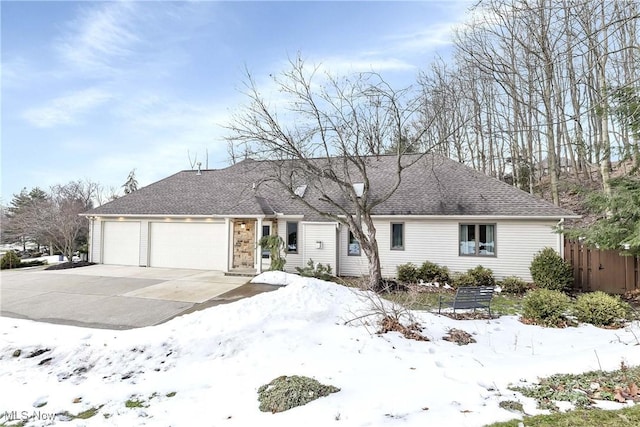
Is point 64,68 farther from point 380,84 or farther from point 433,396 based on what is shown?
point 433,396

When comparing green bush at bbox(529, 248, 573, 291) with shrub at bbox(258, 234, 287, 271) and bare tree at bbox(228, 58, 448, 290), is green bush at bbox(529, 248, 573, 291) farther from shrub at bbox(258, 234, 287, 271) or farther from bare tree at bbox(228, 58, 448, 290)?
shrub at bbox(258, 234, 287, 271)

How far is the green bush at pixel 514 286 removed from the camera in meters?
11.7

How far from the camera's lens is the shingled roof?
44.0 feet

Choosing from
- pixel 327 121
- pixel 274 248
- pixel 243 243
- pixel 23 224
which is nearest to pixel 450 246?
pixel 327 121

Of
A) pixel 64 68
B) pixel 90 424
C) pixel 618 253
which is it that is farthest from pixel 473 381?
pixel 64 68

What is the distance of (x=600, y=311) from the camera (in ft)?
23.9

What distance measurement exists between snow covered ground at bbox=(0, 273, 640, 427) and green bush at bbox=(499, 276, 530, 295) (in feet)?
15.6

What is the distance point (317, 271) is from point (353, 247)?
2029 millimetres

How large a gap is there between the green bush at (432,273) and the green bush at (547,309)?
5415 millimetres

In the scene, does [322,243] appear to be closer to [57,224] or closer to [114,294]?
[114,294]

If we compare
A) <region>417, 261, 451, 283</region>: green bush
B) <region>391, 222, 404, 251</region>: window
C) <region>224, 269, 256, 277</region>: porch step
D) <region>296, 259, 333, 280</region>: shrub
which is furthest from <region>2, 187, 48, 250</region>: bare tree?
<region>417, 261, 451, 283</region>: green bush

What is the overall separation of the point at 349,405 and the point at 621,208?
33.6 ft

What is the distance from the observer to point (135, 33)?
11898 millimetres

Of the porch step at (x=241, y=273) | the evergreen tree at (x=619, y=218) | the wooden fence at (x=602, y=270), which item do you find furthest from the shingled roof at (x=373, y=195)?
the porch step at (x=241, y=273)
